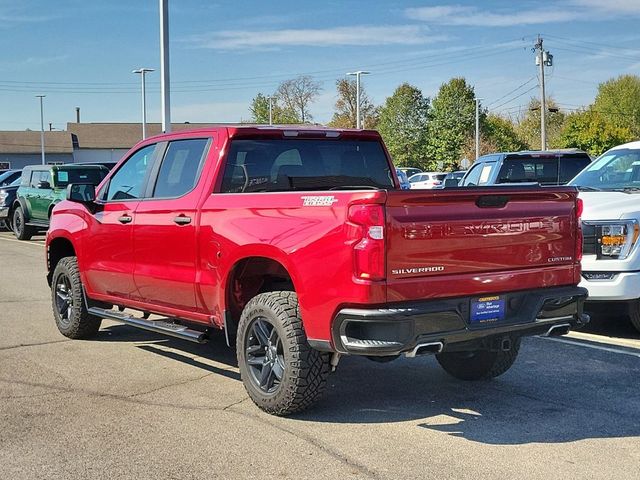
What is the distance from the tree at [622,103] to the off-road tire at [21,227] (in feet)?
255

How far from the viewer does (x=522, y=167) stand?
1314 centimetres

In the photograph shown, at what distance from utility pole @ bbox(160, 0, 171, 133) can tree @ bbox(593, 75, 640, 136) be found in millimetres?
77249

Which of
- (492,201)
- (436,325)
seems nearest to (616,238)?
(492,201)

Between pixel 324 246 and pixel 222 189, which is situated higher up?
pixel 222 189

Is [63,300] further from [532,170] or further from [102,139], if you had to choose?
[102,139]

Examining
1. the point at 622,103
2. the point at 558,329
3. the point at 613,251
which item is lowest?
the point at 558,329

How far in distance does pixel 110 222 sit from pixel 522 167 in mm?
8299

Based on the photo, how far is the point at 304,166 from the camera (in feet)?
20.2

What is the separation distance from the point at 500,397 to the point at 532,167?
27.0 feet

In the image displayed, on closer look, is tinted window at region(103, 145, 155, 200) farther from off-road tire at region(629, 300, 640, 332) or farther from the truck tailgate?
off-road tire at region(629, 300, 640, 332)

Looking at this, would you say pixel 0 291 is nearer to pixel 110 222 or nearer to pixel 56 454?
pixel 110 222

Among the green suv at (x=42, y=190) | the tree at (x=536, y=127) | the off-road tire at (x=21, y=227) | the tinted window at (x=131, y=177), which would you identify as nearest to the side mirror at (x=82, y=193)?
the tinted window at (x=131, y=177)

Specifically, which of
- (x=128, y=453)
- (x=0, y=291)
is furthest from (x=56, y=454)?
(x=0, y=291)

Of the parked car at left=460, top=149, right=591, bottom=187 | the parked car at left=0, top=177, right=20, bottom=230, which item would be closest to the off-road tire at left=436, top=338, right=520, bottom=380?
the parked car at left=460, top=149, right=591, bottom=187
